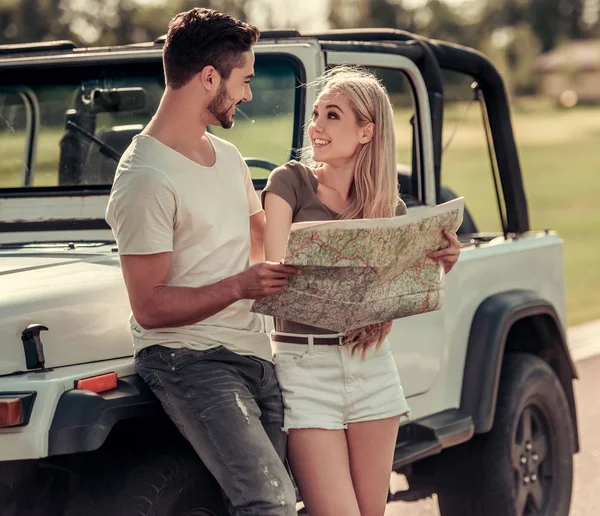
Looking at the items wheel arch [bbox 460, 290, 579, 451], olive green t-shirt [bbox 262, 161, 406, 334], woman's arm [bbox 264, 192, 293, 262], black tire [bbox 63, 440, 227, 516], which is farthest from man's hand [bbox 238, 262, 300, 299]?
wheel arch [bbox 460, 290, 579, 451]

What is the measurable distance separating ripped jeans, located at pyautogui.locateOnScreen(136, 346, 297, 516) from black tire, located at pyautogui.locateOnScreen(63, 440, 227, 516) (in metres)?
0.15

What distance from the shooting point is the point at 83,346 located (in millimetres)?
3633

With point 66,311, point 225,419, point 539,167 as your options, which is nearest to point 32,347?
point 66,311

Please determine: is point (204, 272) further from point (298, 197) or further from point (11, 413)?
point (11, 413)

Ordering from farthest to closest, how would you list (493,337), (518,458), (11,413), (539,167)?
(539,167), (518,458), (493,337), (11,413)

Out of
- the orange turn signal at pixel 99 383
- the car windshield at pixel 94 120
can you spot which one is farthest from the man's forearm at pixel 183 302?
the car windshield at pixel 94 120

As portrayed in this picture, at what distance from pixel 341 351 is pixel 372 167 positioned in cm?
55

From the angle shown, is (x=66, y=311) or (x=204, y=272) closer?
(x=204, y=272)

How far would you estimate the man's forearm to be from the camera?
10.8 feet

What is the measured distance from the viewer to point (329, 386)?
371 cm

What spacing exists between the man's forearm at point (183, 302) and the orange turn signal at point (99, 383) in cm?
23

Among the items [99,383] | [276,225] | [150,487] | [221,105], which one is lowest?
[150,487]

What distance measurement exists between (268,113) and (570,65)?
116749 mm

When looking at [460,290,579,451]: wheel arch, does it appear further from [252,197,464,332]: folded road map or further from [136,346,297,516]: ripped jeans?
[136,346,297,516]: ripped jeans
